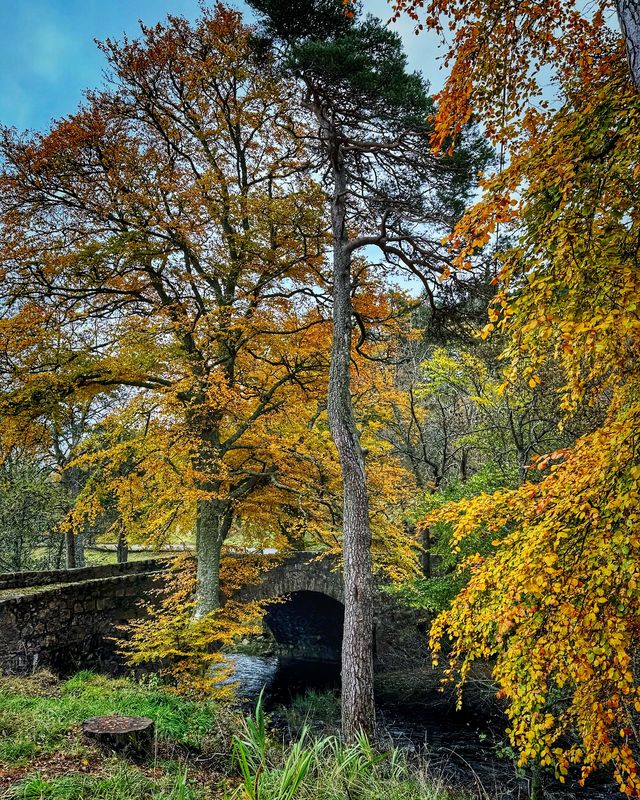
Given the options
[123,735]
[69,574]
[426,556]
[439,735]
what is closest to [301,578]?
[426,556]

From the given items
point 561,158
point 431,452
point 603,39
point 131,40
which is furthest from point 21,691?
point 431,452

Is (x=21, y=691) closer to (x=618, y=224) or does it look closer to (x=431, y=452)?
(x=618, y=224)

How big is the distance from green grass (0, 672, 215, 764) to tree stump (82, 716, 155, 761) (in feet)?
0.53

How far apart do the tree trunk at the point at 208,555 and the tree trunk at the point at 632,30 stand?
905 cm

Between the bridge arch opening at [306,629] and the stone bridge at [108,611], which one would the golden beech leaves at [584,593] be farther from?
the bridge arch opening at [306,629]

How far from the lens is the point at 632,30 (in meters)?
2.89

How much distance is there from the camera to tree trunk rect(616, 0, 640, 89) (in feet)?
9.37

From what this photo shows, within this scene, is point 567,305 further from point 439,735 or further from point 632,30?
point 439,735

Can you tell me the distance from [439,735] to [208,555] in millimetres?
6025

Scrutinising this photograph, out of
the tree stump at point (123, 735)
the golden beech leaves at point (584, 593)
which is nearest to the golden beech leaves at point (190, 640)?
the tree stump at point (123, 735)

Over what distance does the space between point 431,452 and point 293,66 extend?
1176 cm

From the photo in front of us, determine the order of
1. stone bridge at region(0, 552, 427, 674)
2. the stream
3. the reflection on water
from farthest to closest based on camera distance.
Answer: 1. the reflection on water
2. stone bridge at region(0, 552, 427, 674)
3. the stream

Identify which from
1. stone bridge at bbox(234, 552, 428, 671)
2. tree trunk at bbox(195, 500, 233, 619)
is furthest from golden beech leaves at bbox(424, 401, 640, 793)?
stone bridge at bbox(234, 552, 428, 671)

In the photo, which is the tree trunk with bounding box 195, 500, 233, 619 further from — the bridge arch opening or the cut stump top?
the bridge arch opening
